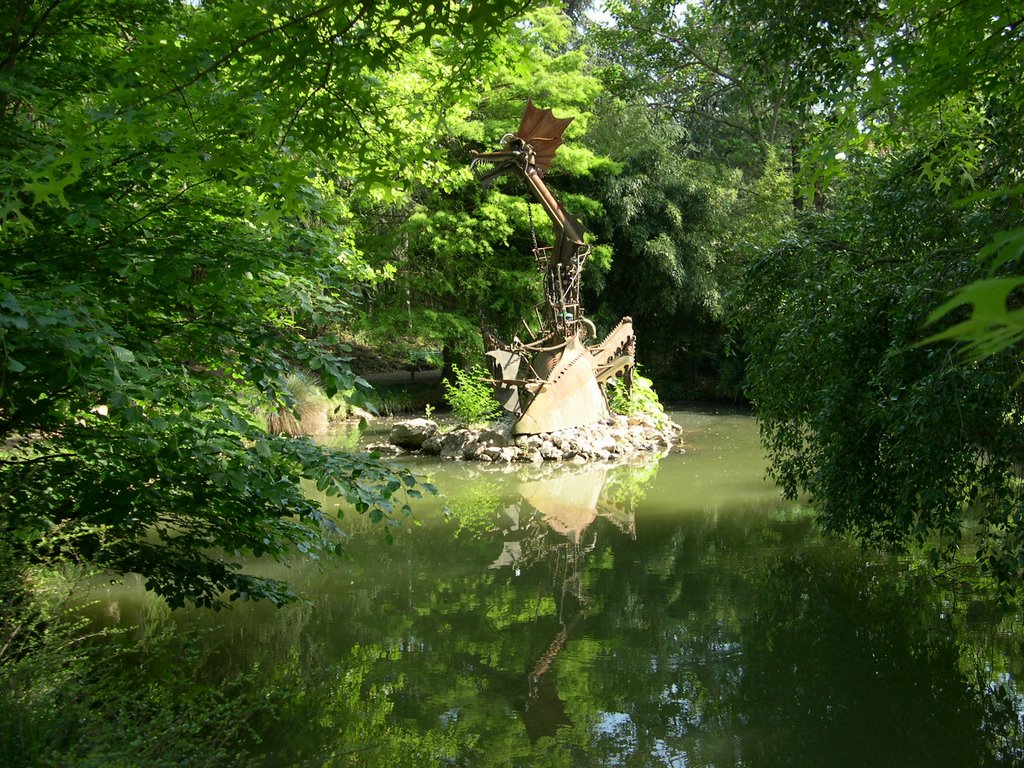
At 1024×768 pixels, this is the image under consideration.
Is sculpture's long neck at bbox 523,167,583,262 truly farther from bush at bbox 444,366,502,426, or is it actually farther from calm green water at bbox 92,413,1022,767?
calm green water at bbox 92,413,1022,767

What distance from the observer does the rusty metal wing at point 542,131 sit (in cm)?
1473

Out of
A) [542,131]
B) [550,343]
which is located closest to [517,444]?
[550,343]

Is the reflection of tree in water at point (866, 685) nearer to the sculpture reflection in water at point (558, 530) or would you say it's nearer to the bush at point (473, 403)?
the sculpture reflection in water at point (558, 530)

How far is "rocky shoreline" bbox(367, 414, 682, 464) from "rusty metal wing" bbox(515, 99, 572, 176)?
189 inches

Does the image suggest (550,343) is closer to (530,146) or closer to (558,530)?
(530,146)

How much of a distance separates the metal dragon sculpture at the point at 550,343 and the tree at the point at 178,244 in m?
9.90

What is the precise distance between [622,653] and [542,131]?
10796mm

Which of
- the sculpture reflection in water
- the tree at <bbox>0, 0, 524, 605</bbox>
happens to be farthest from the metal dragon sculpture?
the tree at <bbox>0, 0, 524, 605</bbox>

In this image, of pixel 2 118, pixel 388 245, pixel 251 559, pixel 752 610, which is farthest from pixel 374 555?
pixel 388 245

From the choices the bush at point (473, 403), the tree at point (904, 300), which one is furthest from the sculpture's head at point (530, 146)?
the tree at point (904, 300)

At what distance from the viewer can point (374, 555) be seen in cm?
900

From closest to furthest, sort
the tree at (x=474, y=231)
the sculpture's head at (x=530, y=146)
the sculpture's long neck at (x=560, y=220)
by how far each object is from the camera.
A: the sculpture's head at (x=530, y=146), the sculpture's long neck at (x=560, y=220), the tree at (x=474, y=231)

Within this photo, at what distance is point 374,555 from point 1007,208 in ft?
21.2

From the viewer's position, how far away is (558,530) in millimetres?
10008
